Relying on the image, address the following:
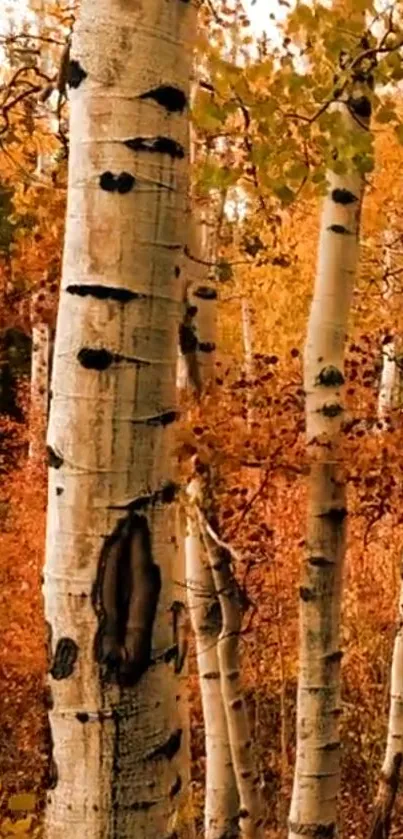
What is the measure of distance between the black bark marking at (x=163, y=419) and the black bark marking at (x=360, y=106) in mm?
2636

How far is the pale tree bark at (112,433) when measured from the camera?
1588 millimetres

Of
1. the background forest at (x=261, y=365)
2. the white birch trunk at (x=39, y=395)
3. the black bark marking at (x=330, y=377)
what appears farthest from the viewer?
the white birch trunk at (x=39, y=395)

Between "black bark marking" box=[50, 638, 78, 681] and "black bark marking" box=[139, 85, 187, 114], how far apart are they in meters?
0.85

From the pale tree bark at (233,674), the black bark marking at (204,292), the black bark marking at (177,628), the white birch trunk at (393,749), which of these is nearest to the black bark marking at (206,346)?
the black bark marking at (204,292)

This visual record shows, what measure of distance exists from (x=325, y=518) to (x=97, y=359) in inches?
106

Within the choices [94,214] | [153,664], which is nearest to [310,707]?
[153,664]

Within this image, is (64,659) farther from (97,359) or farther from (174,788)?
(97,359)

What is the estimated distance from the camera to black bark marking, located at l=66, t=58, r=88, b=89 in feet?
5.29

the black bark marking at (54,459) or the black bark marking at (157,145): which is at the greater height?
the black bark marking at (157,145)

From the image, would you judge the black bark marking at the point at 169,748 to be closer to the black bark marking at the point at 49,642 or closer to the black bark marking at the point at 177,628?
the black bark marking at the point at 177,628

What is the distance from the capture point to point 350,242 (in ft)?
13.8

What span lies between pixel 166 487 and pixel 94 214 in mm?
445

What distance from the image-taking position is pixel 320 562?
4.18 metres

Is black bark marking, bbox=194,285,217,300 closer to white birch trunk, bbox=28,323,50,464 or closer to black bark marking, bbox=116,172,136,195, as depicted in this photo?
black bark marking, bbox=116,172,136,195
